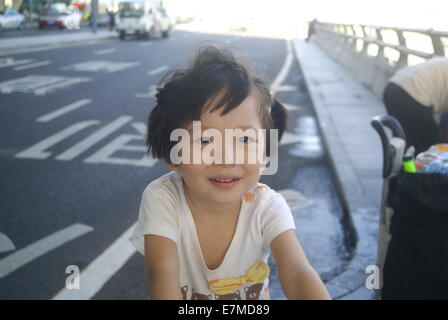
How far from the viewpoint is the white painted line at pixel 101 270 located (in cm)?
322

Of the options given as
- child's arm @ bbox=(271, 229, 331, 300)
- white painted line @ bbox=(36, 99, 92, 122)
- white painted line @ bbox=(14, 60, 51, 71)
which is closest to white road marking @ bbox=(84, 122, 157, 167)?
white painted line @ bbox=(36, 99, 92, 122)

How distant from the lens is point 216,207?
5.78 feet

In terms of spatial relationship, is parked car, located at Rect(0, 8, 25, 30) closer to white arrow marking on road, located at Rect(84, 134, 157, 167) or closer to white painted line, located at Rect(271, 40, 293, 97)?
white painted line, located at Rect(271, 40, 293, 97)

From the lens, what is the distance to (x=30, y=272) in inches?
138

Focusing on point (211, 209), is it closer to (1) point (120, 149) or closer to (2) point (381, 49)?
(1) point (120, 149)

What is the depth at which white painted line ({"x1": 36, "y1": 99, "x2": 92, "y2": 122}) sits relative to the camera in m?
8.27

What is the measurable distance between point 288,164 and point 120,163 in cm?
209

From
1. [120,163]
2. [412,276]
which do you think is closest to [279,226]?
[412,276]

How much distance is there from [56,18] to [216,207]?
36.4 meters

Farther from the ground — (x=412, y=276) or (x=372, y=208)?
(x=412, y=276)

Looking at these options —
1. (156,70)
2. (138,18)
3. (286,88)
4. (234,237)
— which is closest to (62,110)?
(286,88)

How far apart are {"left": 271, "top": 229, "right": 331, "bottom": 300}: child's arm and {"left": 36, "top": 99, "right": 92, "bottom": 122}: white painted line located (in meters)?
7.22
